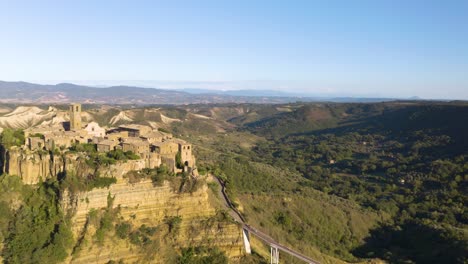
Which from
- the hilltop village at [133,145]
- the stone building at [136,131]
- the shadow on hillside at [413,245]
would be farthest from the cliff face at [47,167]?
the shadow on hillside at [413,245]

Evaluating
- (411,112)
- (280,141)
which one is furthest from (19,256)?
(411,112)

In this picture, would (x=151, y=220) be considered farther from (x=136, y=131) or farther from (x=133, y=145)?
(x=136, y=131)

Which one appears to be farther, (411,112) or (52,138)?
(411,112)

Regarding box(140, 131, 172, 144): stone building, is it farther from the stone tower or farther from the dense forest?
the dense forest

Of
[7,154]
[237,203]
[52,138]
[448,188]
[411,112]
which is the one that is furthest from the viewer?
[411,112]

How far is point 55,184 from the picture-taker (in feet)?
89.0

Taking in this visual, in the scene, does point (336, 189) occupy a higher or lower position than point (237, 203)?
lower

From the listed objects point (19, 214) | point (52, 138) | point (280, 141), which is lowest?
point (280, 141)

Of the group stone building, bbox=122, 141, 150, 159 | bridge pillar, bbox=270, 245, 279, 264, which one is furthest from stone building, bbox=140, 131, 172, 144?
bridge pillar, bbox=270, 245, 279, 264

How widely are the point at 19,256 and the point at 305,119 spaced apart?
423 ft

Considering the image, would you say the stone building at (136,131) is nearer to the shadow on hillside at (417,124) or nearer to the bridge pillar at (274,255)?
the bridge pillar at (274,255)

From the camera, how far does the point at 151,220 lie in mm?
28266

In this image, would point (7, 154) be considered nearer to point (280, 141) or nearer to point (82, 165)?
point (82, 165)

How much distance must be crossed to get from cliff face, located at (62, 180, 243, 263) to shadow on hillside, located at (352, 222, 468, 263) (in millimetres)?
19902
